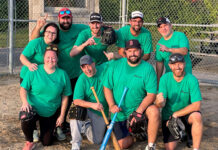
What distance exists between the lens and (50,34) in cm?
464

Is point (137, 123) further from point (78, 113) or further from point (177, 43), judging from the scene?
point (177, 43)

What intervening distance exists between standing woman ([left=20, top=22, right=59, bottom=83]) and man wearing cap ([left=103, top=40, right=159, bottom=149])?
3.23 feet

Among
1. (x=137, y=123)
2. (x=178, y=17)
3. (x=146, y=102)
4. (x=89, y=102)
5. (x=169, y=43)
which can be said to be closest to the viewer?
(x=137, y=123)

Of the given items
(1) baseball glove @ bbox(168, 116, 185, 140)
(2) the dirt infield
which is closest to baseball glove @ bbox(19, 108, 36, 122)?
(2) the dirt infield

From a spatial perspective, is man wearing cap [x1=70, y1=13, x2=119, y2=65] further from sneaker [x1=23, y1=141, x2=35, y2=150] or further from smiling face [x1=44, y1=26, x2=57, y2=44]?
sneaker [x1=23, y1=141, x2=35, y2=150]

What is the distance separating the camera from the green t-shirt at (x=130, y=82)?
4254mm

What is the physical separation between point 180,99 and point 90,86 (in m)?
1.24

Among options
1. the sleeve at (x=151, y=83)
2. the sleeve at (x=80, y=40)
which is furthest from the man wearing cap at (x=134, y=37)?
the sleeve at (x=151, y=83)

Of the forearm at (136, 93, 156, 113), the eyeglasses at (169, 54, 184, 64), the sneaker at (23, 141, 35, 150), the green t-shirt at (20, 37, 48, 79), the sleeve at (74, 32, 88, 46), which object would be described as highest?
the sleeve at (74, 32, 88, 46)

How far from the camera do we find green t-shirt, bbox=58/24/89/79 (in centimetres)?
510

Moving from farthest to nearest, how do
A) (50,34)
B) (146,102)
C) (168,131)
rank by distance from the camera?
(50,34) < (168,131) < (146,102)

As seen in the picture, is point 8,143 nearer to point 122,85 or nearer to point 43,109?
point 43,109

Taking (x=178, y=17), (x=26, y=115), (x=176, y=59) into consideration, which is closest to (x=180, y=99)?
(x=176, y=59)

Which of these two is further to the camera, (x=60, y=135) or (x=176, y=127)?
(x=60, y=135)
